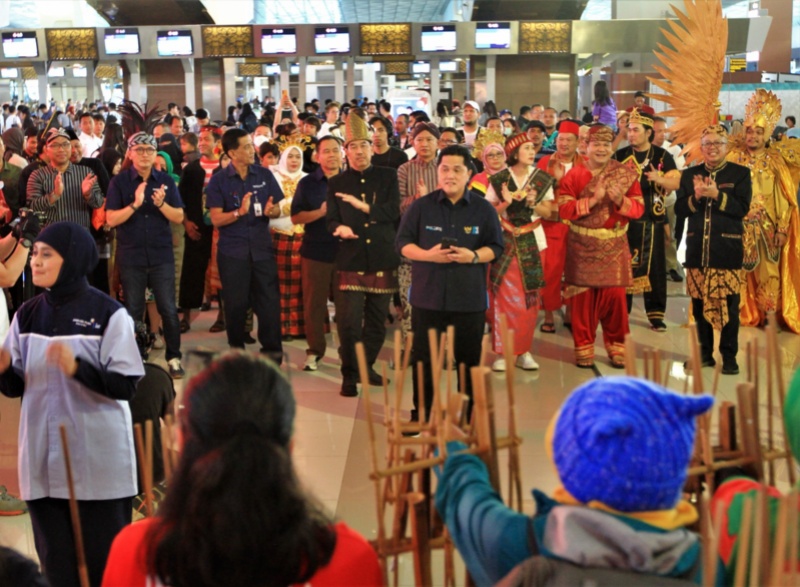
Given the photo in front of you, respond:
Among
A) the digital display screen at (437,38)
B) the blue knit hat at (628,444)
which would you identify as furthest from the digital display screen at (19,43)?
the blue knit hat at (628,444)

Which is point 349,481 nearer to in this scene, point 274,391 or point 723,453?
point 723,453

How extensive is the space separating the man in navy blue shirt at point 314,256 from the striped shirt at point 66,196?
132 centimetres

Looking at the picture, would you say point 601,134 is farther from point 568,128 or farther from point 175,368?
point 175,368

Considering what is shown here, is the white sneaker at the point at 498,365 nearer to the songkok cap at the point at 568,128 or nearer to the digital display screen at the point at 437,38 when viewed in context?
the songkok cap at the point at 568,128

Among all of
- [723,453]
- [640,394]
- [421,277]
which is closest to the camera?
[640,394]

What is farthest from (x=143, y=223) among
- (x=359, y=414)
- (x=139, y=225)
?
(x=359, y=414)

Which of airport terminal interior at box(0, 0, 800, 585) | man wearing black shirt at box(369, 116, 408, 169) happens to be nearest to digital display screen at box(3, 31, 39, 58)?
airport terminal interior at box(0, 0, 800, 585)

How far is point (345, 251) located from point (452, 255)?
1.10m

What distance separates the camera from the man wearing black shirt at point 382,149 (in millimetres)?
7301

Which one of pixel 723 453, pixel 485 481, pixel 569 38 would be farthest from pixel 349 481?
pixel 569 38

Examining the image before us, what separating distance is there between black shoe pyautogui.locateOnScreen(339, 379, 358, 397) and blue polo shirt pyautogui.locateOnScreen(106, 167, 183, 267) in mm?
1306

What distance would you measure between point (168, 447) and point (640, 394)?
1344 millimetres

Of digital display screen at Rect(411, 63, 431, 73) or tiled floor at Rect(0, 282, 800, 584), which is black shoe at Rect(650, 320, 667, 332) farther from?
digital display screen at Rect(411, 63, 431, 73)

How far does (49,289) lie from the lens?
9.62 ft
